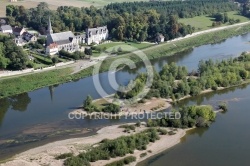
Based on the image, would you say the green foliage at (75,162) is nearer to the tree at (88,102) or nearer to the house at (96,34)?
the tree at (88,102)

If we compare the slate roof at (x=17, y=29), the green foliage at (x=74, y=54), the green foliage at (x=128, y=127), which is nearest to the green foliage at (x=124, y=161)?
the green foliage at (x=128, y=127)

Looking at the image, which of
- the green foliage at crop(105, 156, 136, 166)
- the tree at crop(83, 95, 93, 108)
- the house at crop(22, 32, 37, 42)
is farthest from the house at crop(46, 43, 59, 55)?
the green foliage at crop(105, 156, 136, 166)

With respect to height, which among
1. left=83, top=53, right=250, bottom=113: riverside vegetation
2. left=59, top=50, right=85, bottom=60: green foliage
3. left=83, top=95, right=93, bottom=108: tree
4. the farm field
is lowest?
left=83, top=95, right=93, bottom=108: tree

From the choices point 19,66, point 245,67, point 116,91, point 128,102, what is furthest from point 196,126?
point 19,66

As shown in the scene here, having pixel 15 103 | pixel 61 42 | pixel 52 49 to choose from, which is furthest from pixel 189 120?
pixel 61 42

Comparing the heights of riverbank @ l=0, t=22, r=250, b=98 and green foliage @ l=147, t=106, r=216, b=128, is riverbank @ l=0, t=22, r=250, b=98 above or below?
Result: above

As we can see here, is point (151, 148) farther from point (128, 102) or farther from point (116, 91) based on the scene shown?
point (116, 91)

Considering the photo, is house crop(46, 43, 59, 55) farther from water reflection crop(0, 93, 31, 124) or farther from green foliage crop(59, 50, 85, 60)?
water reflection crop(0, 93, 31, 124)
